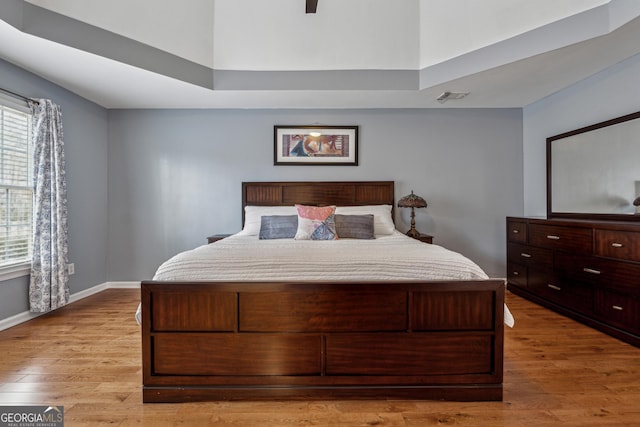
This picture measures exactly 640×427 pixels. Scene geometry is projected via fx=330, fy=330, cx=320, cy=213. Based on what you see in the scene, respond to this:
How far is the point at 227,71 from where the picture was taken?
332 centimetres

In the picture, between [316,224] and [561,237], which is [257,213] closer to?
[316,224]

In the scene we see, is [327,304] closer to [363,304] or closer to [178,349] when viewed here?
[363,304]

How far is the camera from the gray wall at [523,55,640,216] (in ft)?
9.16

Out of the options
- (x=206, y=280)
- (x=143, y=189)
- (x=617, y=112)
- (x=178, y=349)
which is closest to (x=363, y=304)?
(x=206, y=280)

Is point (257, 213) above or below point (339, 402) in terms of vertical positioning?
above

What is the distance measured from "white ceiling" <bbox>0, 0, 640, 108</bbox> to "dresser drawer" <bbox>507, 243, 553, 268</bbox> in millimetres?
1677

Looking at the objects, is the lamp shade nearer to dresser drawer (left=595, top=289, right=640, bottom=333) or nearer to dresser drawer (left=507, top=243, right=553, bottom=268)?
dresser drawer (left=507, top=243, right=553, bottom=268)

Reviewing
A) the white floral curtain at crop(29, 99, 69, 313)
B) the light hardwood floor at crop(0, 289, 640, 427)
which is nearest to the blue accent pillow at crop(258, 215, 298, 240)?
the light hardwood floor at crop(0, 289, 640, 427)

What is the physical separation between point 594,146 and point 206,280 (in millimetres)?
3587

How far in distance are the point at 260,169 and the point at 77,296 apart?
2.46 meters

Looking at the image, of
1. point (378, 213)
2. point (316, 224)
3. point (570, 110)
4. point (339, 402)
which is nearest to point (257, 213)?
point (316, 224)

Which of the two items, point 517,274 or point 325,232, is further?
point 517,274

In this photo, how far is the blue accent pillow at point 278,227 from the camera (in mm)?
3191

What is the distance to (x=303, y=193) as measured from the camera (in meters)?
4.02
